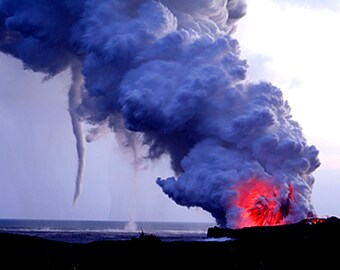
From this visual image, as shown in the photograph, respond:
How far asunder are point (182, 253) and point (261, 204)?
3322cm

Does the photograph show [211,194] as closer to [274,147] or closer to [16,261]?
[274,147]

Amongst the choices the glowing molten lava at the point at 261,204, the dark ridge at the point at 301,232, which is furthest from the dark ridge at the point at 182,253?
the glowing molten lava at the point at 261,204

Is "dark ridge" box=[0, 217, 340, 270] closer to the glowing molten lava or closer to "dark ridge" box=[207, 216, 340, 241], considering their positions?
"dark ridge" box=[207, 216, 340, 241]

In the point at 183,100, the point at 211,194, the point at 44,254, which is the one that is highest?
the point at 44,254

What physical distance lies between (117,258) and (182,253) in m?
4.78

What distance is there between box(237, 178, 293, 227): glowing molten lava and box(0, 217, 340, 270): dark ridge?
2506 centimetres

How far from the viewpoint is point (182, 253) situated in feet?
139

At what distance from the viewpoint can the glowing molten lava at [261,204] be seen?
73438mm

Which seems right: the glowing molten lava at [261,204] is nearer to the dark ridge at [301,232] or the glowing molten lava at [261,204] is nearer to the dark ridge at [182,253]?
the dark ridge at [301,232]

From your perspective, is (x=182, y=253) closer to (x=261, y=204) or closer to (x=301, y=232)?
(x=301, y=232)

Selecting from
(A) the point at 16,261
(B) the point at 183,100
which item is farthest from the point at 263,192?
(A) the point at 16,261

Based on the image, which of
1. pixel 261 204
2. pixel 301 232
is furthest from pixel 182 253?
pixel 261 204

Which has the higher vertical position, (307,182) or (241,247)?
(241,247)

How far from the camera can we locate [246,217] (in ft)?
241
